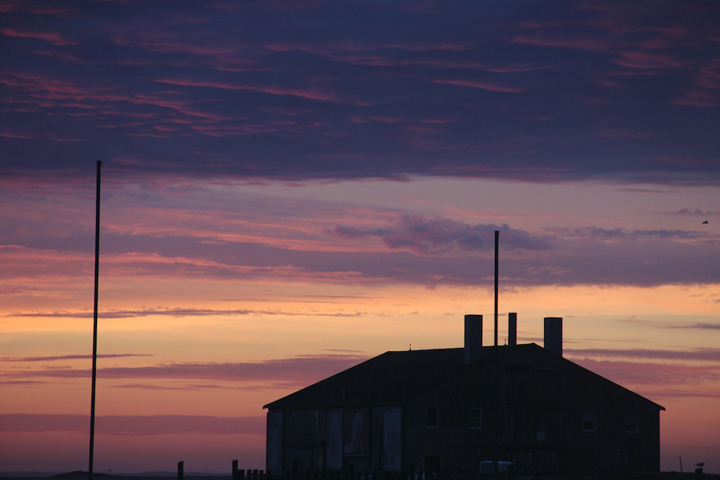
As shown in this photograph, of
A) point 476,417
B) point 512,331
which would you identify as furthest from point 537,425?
point 512,331

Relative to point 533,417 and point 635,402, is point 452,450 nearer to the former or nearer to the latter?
point 533,417

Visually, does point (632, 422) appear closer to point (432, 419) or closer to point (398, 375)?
point (432, 419)

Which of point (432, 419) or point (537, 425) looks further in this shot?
point (537, 425)

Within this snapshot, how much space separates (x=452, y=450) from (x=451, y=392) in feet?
11.1

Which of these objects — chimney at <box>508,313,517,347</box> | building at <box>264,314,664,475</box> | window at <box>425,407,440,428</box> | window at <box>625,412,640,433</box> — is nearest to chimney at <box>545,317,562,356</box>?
building at <box>264,314,664,475</box>

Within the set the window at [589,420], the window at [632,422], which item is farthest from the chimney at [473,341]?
the window at [632,422]

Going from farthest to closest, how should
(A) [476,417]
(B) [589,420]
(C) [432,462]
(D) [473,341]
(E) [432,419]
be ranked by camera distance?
(B) [589,420] < (D) [473,341] < (A) [476,417] < (E) [432,419] < (C) [432,462]

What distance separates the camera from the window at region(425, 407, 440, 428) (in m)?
71.7

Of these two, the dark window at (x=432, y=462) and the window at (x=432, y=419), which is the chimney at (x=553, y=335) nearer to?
the window at (x=432, y=419)

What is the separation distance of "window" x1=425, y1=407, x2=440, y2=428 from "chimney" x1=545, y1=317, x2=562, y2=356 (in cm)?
933

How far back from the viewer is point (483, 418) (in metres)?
72.7

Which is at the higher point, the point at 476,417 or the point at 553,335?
the point at 553,335

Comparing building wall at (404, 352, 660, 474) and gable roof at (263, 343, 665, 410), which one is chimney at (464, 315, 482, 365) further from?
building wall at (404, 352, 660, 474)

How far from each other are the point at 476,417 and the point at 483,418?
16.8 inches
